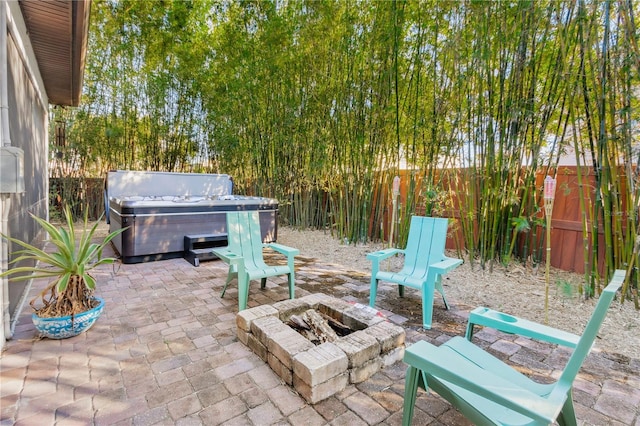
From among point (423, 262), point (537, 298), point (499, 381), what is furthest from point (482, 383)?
point (537, 298)

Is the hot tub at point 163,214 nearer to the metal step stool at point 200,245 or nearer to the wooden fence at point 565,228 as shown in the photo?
the metal step stool at point 200,245

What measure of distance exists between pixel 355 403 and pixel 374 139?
3721mm

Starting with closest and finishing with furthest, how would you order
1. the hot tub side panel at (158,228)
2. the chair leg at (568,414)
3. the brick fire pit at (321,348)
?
1. the chair leg at (568,414)
2. the brick fire pit at (321,348)
3. the hot tub side panel at (158,228)

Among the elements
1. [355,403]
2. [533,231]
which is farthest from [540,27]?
[355,403]

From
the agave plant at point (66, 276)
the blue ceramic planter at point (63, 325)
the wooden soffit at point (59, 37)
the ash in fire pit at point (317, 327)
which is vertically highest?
the wooden soffit at point (59, 37)

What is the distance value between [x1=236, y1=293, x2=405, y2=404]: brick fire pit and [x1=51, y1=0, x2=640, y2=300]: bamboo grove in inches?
80.2

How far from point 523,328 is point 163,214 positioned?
161 inches

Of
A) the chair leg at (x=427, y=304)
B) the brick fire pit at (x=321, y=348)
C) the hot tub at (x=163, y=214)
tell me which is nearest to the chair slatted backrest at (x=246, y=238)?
the brick fire pit at (x=321, y=348)

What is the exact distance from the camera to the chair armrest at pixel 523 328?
126 centimetres

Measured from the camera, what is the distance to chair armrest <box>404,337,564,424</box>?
884 mm

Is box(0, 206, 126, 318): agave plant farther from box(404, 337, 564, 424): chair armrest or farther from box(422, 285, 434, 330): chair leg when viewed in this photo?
box(422, 285, 434, 330): chair leg

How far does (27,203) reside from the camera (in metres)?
3.06

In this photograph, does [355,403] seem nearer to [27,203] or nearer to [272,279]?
[272,279]

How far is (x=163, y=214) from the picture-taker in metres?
4.12
